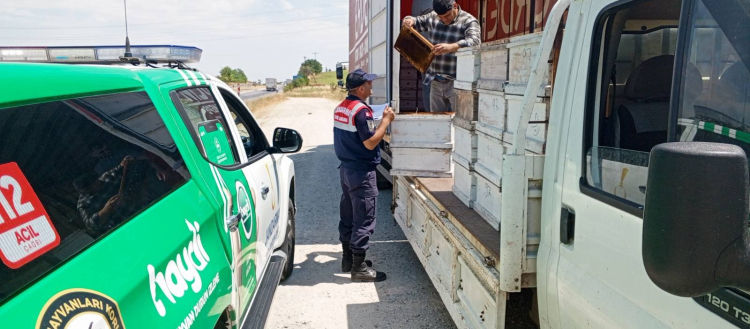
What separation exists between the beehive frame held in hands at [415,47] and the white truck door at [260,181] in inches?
80.2

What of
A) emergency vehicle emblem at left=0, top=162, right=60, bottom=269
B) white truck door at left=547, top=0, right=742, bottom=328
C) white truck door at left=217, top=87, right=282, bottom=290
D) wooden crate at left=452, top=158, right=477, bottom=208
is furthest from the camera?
wooden crate at left=452, top=158, right=477, bottom=208

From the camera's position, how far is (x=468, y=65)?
11.8ft

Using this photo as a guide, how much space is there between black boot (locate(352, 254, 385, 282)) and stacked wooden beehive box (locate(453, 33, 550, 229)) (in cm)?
140

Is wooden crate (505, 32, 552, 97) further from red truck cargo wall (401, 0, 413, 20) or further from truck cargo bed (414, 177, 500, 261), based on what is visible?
red truck cargo wall (401, 0, 413, 20)

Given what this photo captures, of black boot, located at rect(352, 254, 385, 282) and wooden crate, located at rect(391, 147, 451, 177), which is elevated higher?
wooden crate, located at rect(391, 147, 451, 177)

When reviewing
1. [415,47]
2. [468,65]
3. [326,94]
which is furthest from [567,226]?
[326,94]

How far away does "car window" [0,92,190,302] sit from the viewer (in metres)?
1.42

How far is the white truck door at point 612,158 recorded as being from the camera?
6.30 feet

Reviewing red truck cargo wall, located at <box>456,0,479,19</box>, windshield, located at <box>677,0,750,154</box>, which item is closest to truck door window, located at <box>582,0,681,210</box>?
windshield, located at <box>677,0,750,154</box>

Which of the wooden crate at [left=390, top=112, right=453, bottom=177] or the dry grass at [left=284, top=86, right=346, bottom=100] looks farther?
the dry grass at [left=284, top=86, right=346, bottom=100]

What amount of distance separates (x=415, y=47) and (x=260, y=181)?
8.99ft

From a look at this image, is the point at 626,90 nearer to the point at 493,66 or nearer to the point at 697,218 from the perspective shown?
the point at 493,66

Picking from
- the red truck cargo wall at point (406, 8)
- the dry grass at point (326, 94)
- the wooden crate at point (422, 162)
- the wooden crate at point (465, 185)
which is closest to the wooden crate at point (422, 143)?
the wooden crate at point (422, 162)

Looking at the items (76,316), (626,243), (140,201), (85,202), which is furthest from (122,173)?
(626,243)
